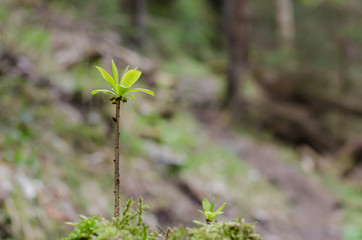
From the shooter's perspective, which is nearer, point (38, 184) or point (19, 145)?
point (38, 184)

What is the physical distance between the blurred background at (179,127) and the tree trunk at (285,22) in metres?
0.21

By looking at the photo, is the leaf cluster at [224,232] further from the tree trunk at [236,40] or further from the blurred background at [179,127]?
the tree trunk at [236,40]

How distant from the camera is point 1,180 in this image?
2281 mm

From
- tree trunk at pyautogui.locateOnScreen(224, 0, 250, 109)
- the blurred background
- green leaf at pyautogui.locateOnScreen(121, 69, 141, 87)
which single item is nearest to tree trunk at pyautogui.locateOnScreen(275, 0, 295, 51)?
the blurred background

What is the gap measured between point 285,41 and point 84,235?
50.3 feet

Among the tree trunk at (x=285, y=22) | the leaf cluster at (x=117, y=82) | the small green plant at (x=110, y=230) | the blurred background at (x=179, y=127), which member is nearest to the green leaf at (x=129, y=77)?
the leaf cluster at (x=117, y=82)

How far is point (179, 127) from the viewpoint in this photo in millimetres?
7285

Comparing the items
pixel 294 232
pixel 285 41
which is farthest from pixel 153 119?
pixel 285 41

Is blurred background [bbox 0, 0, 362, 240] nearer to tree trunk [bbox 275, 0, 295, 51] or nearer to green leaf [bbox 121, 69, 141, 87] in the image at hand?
tree trunk [bbox 275, 0, 295, 51]

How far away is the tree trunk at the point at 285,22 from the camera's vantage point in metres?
14.7

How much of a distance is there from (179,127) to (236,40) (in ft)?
12.1

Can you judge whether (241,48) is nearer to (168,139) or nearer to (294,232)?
(168,139)

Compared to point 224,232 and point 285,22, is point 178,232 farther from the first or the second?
point 285,22

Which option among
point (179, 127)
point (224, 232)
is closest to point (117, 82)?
point (224, 232)
